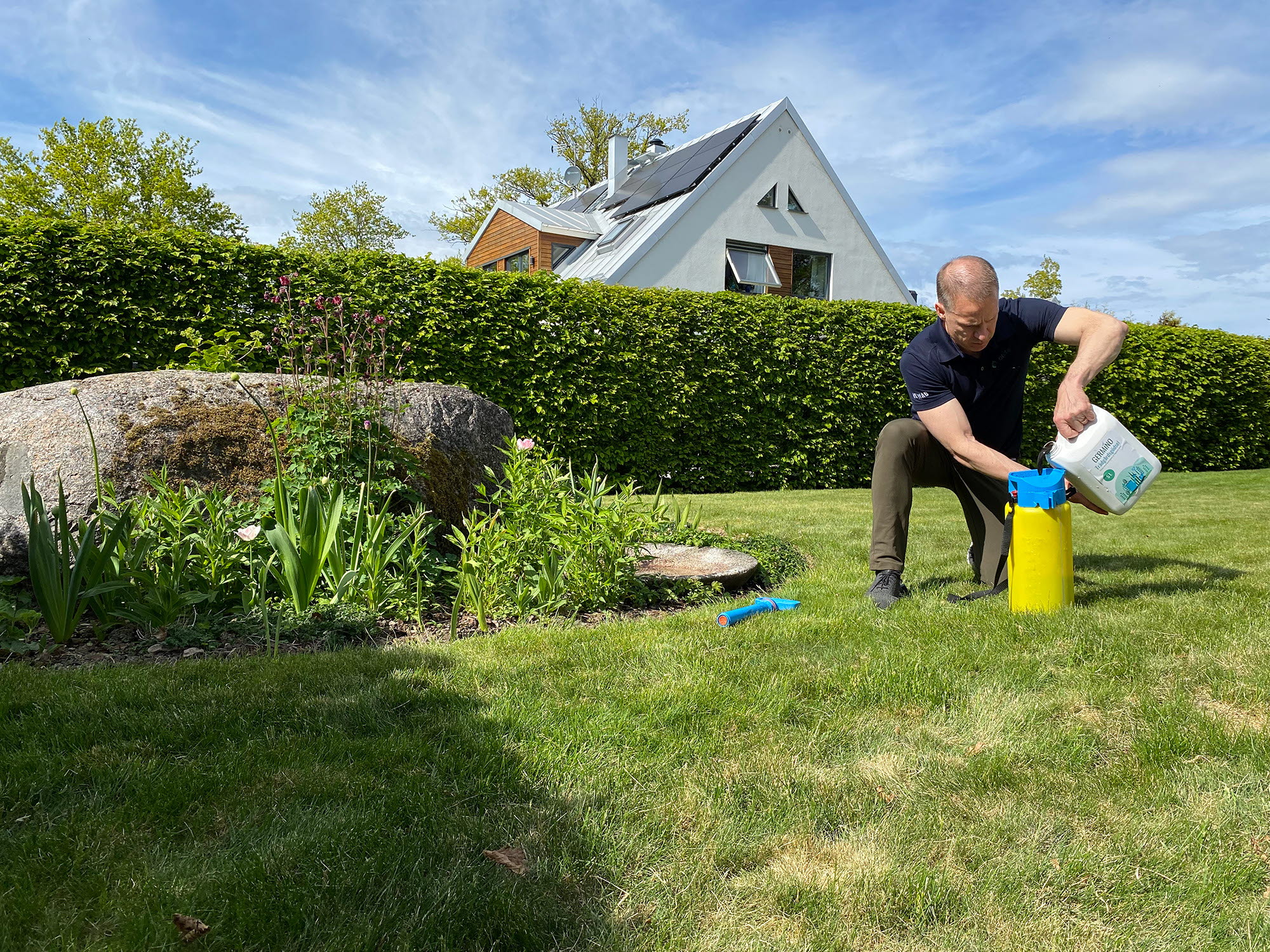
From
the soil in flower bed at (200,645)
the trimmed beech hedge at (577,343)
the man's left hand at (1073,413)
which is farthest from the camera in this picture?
the trimmed beech hedge at (577,343)

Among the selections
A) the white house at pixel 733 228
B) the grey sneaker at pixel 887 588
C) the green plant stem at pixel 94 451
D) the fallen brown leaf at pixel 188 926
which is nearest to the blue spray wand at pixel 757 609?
the grey sneaker at pixel 887 588

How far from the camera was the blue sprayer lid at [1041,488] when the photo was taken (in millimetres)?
3287

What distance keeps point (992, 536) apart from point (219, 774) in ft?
11.3

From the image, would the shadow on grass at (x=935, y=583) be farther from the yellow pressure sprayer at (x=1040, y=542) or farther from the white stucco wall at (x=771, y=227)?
the white stucco wall at (x=771, y=227)

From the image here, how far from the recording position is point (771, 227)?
17.5 metres

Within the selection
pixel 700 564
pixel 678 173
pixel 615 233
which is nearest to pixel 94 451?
pixel 700 564

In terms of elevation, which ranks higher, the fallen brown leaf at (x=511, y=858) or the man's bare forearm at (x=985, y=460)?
the man's bare forearm at (x=985, y=460)

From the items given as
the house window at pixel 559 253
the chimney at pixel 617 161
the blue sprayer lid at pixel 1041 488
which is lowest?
the blue sprayer lid at pixel 1041 488

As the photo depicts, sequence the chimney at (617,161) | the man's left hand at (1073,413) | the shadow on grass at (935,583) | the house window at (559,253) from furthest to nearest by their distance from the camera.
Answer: the chimney at (617,161), the house window at (559,253), the shadow on grass at (935,583), the man's left hand at (1073,413)

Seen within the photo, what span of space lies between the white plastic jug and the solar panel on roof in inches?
571

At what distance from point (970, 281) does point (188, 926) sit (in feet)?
11.2

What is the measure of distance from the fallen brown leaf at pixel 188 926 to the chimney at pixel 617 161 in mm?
21705

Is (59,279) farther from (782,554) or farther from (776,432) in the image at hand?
(776,432)

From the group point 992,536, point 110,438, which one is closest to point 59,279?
point 110,438
